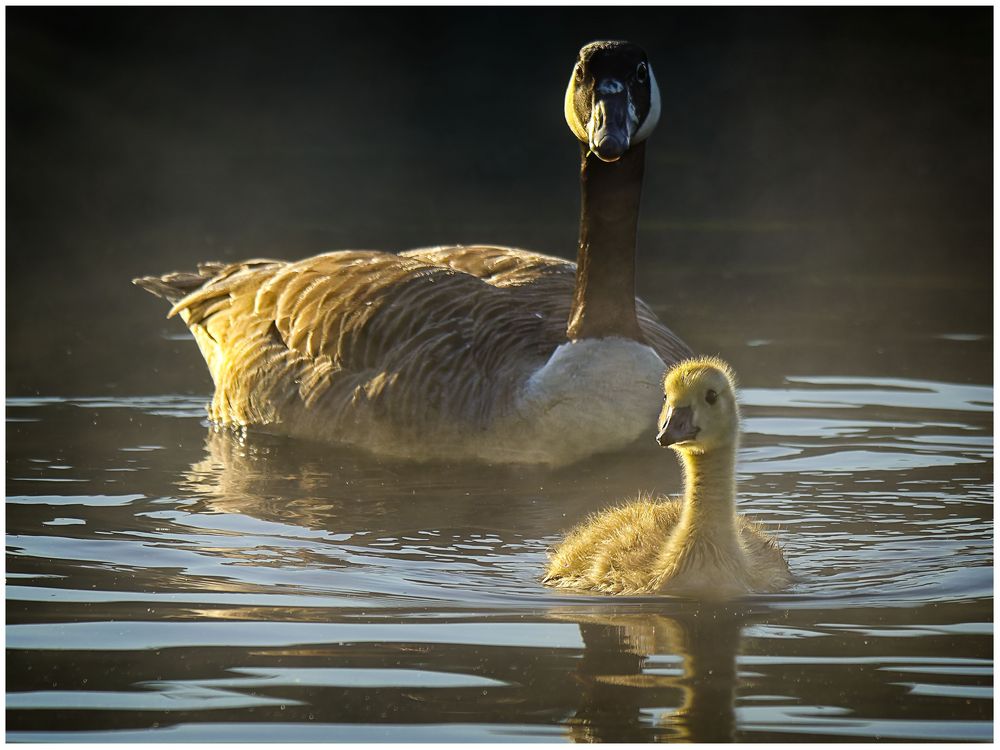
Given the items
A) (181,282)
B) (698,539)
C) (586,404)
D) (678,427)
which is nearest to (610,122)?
(586,404)

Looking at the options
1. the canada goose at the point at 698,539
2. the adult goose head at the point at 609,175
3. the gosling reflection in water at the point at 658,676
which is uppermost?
the adult goose head at the point at 609,175

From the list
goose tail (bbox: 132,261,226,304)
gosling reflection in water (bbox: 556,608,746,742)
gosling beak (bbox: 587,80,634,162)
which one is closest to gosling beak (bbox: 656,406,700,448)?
gosling reflection in water (bbox: 556,608,746,742)

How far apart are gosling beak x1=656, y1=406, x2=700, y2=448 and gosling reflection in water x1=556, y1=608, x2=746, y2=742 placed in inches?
26.7

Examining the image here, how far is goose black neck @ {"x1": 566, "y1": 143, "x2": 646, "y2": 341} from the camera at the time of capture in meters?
9.73

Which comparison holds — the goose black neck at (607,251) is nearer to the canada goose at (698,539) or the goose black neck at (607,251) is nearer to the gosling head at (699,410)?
the canada goose at (698,539)

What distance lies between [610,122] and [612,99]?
0.20 metres

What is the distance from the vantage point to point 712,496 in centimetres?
688

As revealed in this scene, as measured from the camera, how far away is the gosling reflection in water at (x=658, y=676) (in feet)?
17.5

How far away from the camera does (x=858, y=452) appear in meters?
9.77

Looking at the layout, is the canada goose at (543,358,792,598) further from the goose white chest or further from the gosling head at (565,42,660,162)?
the goose white chest

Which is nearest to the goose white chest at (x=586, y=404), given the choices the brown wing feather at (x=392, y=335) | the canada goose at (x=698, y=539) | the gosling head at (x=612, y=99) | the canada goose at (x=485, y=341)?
the canada goose at (x=485, y=341)

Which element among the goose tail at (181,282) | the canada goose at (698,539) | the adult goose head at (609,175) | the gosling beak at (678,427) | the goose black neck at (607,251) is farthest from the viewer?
Result: the goose tail at (181,282)

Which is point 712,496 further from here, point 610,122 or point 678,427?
point 610,122

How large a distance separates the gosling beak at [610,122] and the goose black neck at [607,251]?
669mm
